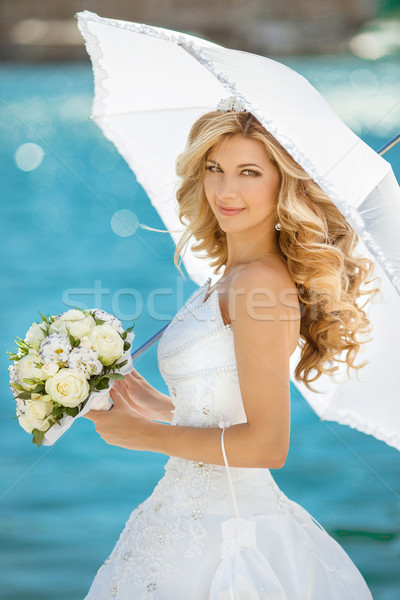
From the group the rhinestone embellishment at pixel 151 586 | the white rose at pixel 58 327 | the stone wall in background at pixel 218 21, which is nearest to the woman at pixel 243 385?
the rhinestone embellishment at pixel 151 586

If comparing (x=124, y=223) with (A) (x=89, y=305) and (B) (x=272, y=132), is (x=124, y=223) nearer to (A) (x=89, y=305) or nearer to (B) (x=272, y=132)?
(A) (x=89, y=305)

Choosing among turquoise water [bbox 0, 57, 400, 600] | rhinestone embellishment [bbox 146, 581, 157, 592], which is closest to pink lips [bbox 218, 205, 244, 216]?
turquoise water [bbox 0, 57, 400, 600]

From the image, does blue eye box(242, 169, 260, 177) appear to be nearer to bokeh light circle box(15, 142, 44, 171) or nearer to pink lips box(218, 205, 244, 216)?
pink lips box(218, 205, 244, 216)

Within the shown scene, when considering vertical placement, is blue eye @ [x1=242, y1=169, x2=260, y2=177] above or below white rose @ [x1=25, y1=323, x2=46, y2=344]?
above

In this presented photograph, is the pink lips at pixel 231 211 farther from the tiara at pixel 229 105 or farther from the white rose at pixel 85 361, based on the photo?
the white rose at pixel 85 361

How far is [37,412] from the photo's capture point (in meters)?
1.67

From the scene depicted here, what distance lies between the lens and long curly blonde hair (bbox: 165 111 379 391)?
1.80m

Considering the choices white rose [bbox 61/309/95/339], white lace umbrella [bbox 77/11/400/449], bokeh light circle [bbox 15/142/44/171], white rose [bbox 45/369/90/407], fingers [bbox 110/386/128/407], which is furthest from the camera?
bokeh light circle [bbox 15/142/44/171]

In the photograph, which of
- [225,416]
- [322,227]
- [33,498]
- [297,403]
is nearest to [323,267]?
[322,227]

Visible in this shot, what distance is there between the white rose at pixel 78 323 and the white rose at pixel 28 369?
0.10 m

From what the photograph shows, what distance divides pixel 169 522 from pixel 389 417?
70 cm

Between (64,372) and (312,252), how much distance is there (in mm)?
682

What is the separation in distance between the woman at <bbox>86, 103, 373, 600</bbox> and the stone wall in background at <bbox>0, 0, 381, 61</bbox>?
1052cm

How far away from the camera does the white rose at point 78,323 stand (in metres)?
1.73
